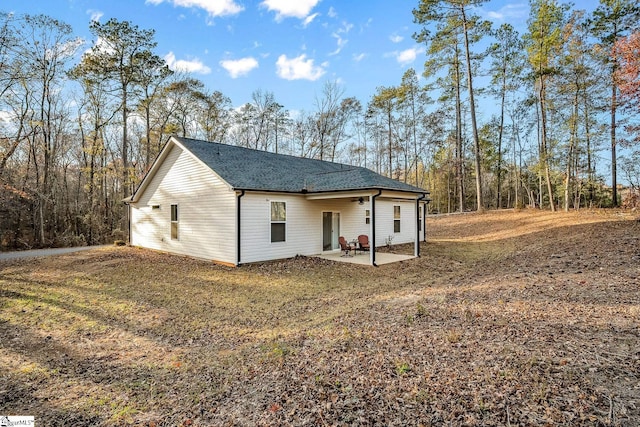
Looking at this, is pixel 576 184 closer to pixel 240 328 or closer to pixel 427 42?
pixel 427 42

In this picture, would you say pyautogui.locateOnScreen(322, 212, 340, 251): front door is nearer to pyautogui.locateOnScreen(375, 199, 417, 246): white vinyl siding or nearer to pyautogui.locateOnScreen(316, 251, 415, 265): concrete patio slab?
pyautogui.locateOnScreen(316, 251, 415, 265): concrete patio slab

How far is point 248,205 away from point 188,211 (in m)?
3.26

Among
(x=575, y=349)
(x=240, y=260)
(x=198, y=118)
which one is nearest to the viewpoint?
(x=575, y=349)

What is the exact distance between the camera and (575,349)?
3.15m

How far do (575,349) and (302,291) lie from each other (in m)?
5.67

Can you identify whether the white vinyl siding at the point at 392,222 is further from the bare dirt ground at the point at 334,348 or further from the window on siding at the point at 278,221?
the bare dirt ground at the point at 334,348

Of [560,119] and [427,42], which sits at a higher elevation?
[427,42]

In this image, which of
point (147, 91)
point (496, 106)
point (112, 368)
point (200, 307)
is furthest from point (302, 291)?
point (496, 106)

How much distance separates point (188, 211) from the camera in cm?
1234

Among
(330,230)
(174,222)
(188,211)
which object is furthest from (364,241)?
(174,222)

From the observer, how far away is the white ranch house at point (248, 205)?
10.7 m

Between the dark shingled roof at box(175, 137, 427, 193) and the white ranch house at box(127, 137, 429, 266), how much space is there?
0.14 ft

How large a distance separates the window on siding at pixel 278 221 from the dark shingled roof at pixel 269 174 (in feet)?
2.21

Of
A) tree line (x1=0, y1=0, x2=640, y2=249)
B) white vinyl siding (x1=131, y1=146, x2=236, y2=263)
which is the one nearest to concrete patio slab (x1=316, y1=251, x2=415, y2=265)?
white vinyl siding (x1=131, y1=146, x2=236, y2=263)
